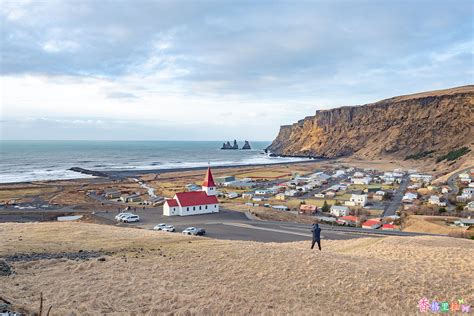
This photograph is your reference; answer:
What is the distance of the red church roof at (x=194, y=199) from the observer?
3744 cm

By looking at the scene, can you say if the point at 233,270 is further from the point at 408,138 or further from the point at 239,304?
the point at 408,138

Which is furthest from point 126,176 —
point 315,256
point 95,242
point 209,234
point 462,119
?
point 462,119

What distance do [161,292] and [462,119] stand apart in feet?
496

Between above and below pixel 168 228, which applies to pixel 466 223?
below

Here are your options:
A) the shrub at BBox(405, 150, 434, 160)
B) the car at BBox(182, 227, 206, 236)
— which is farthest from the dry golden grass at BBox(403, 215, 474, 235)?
the shrub at BBox(405, 150, 434, 160)

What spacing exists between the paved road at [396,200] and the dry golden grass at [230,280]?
118 ft

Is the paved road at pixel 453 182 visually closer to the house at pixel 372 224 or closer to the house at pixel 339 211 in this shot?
the house at pixel 339 211

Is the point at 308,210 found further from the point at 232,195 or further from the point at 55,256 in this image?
the point at 55,256

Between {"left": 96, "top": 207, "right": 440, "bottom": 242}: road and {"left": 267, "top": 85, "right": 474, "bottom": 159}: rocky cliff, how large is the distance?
108606 mm

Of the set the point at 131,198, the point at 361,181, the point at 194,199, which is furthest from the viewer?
the point at 361,181

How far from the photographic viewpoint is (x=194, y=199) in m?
38.1

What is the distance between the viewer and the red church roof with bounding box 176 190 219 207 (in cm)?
3744

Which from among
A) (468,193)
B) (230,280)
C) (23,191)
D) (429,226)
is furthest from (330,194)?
(230,280)

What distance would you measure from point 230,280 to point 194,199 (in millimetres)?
26365
